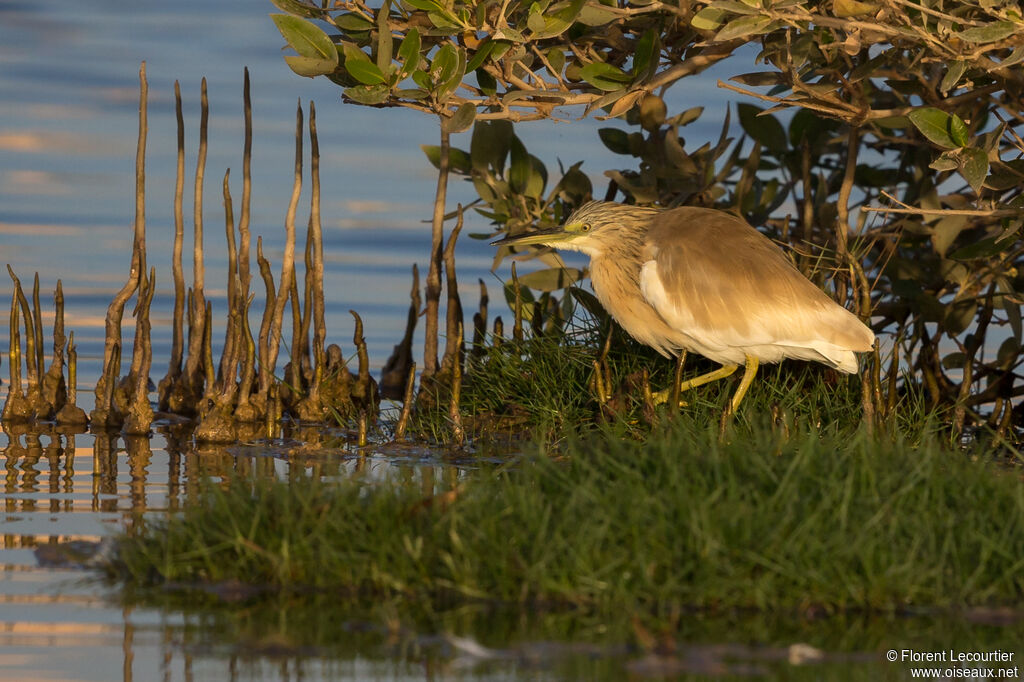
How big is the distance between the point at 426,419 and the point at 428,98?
195cm

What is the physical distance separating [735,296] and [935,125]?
51.9 inches

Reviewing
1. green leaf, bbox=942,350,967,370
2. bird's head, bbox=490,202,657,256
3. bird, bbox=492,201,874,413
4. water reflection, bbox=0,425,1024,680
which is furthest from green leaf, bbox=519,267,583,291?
water reflection, bbox=0,425,1024,680

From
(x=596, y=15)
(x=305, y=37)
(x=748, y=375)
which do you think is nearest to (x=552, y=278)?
(x=748, y=375)

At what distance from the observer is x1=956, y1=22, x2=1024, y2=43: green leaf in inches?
249

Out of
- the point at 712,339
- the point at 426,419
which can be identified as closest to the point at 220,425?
the point at 426,419

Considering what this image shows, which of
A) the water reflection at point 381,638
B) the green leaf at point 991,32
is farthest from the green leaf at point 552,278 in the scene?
the water reflection at point 381,638

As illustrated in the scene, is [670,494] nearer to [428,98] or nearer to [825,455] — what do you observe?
[825,455]

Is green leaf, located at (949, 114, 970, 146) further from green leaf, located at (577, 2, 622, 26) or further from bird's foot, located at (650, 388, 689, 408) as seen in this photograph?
bird's foot, located at (650, 388, 689, 408)

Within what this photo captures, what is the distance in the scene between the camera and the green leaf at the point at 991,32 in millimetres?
6316

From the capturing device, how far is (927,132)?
7055mm

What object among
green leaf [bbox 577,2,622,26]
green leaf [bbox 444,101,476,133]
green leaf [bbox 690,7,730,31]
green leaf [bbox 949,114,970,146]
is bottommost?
green leaf [bbox 949,114,970,146]

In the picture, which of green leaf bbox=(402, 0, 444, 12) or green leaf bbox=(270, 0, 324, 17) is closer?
green leaf bbox=(402, 0, 444, 12)

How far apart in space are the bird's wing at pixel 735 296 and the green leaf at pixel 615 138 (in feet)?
5.89

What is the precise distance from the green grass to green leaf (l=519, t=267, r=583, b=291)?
4267 mm
